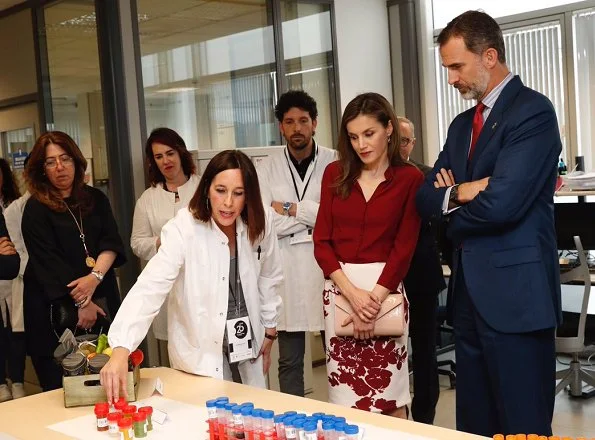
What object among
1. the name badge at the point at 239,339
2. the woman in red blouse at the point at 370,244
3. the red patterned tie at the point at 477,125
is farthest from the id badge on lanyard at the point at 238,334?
the red patterned tie at the point at 477,125

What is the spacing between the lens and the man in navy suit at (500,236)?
256cm

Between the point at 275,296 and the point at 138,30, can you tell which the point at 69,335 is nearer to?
the point at 275,296

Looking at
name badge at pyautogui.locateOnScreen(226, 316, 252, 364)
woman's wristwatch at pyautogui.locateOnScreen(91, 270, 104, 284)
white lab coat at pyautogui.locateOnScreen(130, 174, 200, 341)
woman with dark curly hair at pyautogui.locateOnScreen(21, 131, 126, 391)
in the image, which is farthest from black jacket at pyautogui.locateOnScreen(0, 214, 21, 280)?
name badge at pyautogui.locateOnScreen(226, 316, 252, 364)

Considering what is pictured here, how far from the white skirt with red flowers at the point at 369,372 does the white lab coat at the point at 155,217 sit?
137 centimetres

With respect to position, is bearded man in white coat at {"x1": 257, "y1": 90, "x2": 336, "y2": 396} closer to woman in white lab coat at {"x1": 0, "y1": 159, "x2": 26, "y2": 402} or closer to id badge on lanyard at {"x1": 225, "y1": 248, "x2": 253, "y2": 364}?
id badge on lanyard at {"x1": 225, "y1": 248, "x2": 253, "y2": 364}

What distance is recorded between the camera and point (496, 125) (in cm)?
266

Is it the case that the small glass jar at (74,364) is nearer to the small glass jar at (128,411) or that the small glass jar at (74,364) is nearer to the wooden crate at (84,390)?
the wooden crate at (84,390)

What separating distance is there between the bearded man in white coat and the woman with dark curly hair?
2.62ft

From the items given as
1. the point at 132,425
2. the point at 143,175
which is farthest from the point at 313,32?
the point at 132,425

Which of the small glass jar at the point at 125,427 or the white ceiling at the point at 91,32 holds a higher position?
the white ceiling at the point at 91,32

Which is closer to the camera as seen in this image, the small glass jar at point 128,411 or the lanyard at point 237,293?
the small glass jar at point 128,411

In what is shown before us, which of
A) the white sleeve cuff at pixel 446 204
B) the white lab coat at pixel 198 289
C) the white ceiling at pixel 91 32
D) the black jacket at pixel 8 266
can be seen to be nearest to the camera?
the white lab coat at pixel 198 289

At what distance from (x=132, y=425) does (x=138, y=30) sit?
11.4 feet

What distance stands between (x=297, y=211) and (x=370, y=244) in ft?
2.72
